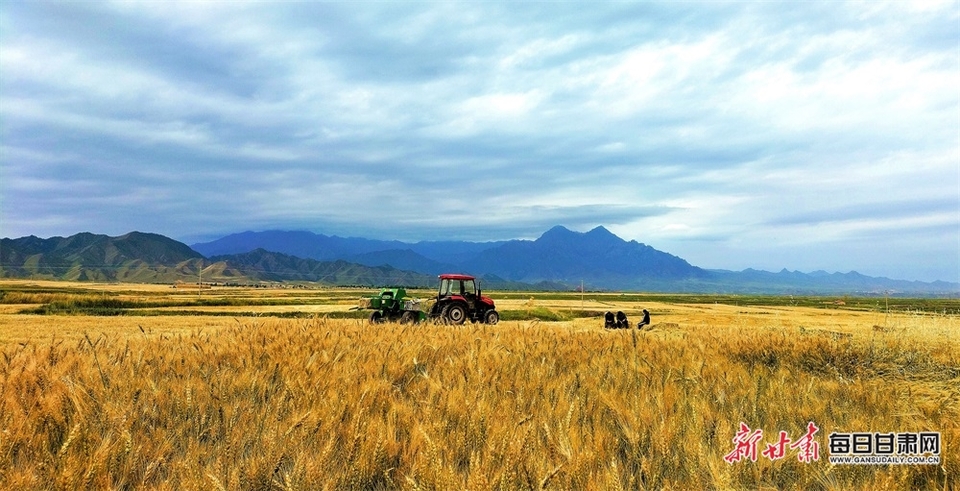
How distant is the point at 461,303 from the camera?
24391mm

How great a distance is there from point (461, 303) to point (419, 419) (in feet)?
→ 68.0

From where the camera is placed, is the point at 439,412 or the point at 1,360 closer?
the point at 439,412

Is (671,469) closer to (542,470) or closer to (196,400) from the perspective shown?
(542,470)

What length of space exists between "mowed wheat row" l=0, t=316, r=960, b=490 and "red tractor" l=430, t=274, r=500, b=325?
16.8 m

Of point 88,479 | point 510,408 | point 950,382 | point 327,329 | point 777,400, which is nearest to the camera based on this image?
point 88,479

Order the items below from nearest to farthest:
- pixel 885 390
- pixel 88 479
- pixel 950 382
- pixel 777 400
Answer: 1. pixel 88 479
2. pixel 777 400
3. pixel 885 390
4. pixel 950 382

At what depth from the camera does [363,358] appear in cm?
624

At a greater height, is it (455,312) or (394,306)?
(394,306)

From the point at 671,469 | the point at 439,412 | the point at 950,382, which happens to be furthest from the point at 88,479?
the point at 950,382

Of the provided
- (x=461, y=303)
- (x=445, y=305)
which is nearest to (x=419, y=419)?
(x=445, y=305)

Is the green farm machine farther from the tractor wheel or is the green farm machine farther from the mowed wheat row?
the mowed wheat row

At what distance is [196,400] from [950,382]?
924 centimetres
